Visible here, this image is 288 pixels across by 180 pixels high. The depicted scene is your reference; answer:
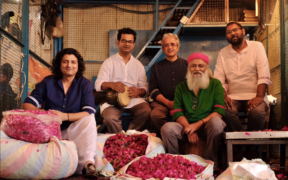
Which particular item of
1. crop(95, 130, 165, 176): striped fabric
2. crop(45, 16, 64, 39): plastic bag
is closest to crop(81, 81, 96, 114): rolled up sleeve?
crop(95, 130, 165, 176): striped fabric

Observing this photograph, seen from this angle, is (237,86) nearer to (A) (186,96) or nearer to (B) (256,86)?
(B) (256,86)

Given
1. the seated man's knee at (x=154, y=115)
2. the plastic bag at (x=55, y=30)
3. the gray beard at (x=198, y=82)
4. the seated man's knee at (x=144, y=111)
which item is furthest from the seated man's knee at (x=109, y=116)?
the plastic bag at (x=55, y=30)

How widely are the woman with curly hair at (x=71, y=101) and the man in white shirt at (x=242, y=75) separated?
1692mm

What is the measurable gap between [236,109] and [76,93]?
80.6 inches

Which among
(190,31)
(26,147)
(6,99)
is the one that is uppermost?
(190,31)

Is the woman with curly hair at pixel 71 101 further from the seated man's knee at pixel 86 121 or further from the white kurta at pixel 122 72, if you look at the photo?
the white kurta at pixel 122 72

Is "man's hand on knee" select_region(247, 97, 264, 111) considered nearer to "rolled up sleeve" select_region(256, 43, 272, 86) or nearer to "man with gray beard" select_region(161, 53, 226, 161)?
"rolled up sleeve" select_region(256, 43, 272, 86)

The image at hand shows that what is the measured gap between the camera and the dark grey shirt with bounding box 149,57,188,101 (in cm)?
436

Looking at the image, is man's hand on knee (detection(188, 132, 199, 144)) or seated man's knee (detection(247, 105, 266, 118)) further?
seated man's knee (detection(247, 105, 266, 118))

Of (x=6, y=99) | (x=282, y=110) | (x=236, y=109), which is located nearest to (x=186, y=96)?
(x=236, y=109)

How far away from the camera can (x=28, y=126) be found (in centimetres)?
266

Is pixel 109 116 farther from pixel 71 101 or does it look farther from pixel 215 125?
pixel 215 125

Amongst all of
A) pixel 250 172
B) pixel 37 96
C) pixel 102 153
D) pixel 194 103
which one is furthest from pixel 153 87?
pixel 250 172

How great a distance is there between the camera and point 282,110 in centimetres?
451
